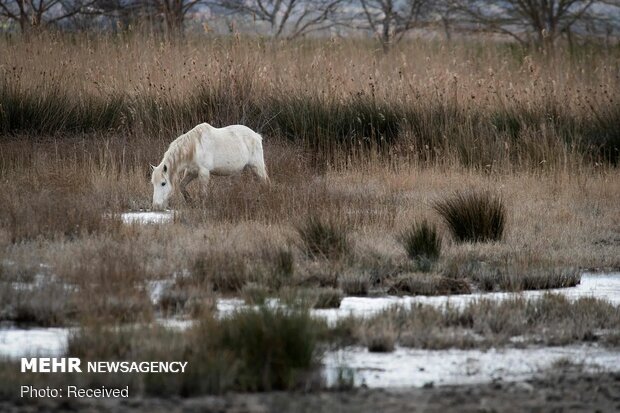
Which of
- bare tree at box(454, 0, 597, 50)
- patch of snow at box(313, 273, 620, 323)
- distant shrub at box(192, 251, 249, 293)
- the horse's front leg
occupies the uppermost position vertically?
bare tree at box(454, 0, 597, 50)

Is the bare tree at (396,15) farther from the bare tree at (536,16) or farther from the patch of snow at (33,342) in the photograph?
the patch of snow at (33,342)

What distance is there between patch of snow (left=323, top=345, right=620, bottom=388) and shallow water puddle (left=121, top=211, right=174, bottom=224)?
4.67 m

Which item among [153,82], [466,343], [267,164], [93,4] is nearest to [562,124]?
[267,164]

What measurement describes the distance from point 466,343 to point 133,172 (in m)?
8.28

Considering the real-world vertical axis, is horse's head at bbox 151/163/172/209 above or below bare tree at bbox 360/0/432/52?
below

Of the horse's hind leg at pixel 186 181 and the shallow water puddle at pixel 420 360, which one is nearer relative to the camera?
the shallow water puddle at pixel 420 360

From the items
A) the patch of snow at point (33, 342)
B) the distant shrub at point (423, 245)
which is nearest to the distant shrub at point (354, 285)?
the distant shrub at point (423, 245)

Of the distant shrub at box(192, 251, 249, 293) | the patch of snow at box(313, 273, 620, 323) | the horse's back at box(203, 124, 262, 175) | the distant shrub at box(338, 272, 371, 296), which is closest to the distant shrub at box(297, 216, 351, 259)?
the distant shrub at box(338, 272, 371, 296)

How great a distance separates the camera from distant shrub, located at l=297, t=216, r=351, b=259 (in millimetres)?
8962

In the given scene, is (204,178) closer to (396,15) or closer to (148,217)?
(148,217)

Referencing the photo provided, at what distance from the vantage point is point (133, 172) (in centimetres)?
1375

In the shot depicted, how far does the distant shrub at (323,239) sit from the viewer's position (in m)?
8.96

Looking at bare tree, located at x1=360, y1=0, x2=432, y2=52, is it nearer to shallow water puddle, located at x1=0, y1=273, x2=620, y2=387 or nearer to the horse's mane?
the horse's mane

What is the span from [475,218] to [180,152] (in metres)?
3.34
